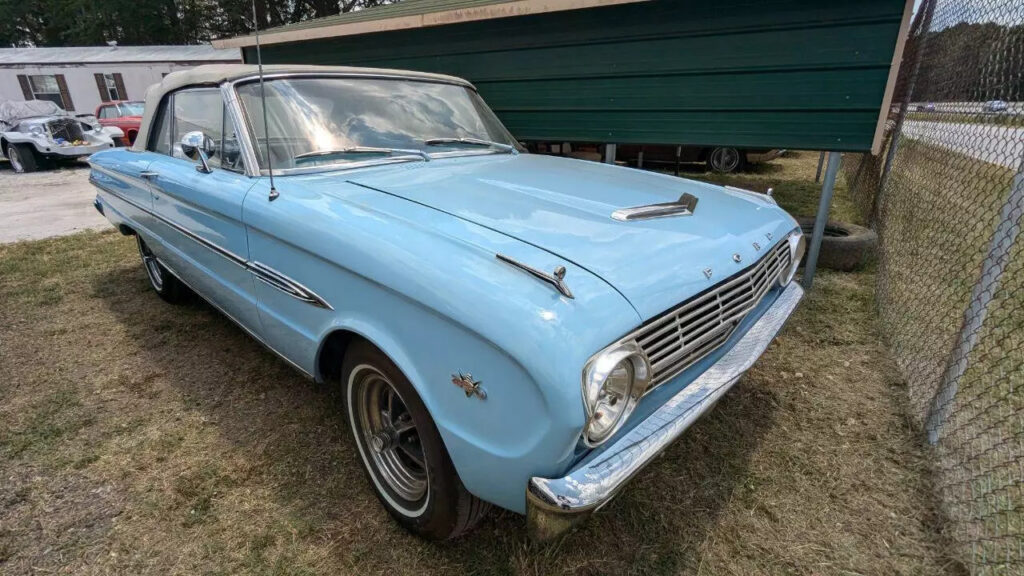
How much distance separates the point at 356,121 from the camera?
2664 millimetres

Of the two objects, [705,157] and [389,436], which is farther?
[705,157]

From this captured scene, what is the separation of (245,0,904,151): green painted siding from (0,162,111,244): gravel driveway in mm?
5364

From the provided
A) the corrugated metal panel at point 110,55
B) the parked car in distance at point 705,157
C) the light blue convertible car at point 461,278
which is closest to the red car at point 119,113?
the corrugated metal panel at point 110,55

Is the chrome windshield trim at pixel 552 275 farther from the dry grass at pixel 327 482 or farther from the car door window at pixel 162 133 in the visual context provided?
the car door window at pixel 162 133

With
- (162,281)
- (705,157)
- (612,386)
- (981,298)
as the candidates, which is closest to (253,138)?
(612,386)

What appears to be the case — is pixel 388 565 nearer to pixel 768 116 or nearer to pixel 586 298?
pixel 586 298

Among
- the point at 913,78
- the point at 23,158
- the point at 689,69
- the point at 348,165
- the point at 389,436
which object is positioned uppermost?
the point at 689,69

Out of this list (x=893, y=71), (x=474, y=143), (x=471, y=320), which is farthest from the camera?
(x=893, y=71)

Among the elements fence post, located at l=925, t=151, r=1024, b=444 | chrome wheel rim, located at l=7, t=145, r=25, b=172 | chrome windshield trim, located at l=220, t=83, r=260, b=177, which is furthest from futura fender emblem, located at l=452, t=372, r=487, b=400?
chrome wheel rim, located at l=7, t=145, r=25, b=172

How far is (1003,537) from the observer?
73.1 inches

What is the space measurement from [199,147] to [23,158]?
14092 mm

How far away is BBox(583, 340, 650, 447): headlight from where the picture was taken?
1.34 m

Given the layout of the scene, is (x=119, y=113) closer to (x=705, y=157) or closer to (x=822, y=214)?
(x=705, y=157)

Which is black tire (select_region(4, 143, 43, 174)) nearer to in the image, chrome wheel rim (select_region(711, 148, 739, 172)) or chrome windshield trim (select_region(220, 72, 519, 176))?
chrome windshield trim (select_region(220, 72, 519, 176))
